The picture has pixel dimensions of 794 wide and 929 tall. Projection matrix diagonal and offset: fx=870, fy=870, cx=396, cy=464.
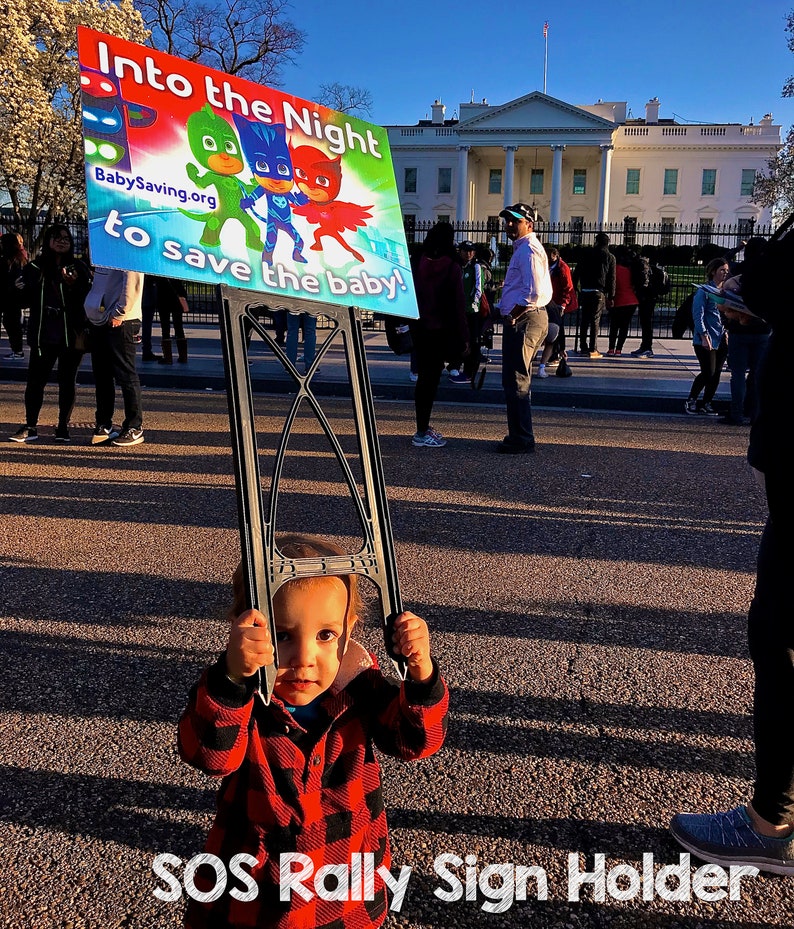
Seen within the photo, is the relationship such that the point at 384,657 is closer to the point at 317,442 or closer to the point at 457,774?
the point at 457,774

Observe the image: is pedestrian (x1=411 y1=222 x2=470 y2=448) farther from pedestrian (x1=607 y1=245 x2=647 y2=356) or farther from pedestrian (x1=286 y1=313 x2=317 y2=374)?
pedestrian (x1=607 y1=245 x2=647 y2=356)

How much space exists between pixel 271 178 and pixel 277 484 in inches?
25.5

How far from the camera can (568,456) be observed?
24.5 feet

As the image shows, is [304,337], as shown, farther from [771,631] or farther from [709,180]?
[709,180]

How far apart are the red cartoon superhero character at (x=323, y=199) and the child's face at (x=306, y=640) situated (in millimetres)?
733

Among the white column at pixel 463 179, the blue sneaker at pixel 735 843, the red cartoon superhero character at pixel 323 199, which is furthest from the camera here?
the white column at pixel 463 179

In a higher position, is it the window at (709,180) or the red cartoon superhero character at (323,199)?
the window at (709,180)

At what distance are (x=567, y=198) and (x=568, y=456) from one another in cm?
7984

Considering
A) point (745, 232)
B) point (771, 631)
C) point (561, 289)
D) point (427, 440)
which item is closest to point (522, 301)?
point (427, 440)

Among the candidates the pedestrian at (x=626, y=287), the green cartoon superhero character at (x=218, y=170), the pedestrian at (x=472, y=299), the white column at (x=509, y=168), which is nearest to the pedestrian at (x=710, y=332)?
the pedestrian at (x=472, y=299)

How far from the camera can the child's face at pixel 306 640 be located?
1656mm

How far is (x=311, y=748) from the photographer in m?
1.69

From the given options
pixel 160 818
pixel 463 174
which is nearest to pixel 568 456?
pixel 160 818

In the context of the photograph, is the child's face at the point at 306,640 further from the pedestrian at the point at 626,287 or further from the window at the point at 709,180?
the window at the point at 709,180
